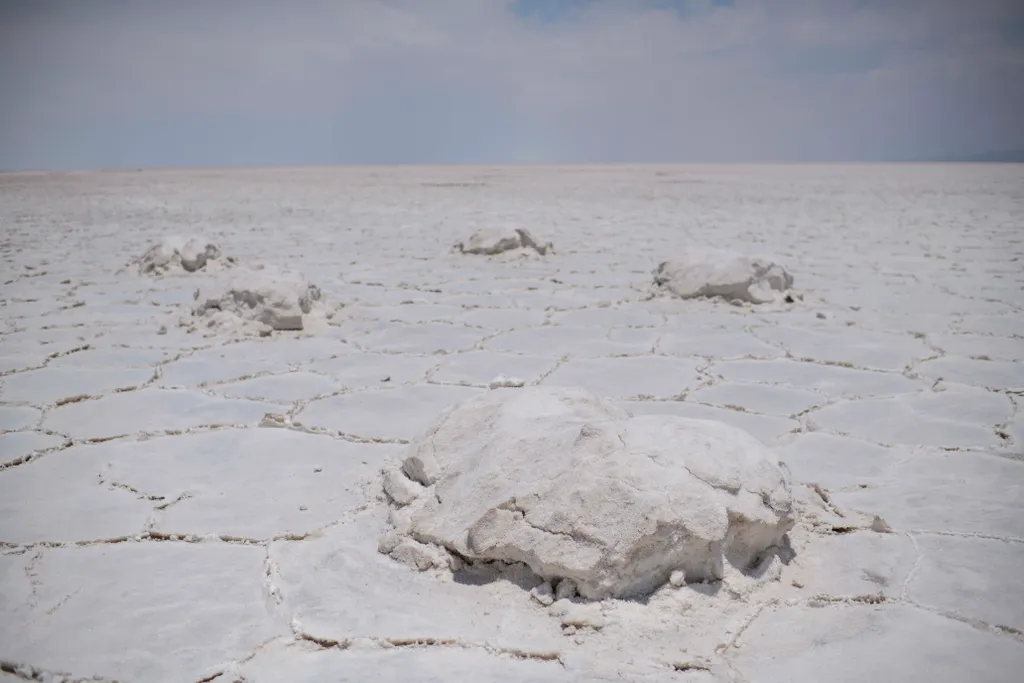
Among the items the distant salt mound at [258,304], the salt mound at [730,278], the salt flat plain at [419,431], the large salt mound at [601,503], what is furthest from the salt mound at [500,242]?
the large salt mound at [601,503]

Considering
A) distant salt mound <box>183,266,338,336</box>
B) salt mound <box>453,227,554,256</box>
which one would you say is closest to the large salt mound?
distant salt mound <box>183,266,338,336</box>

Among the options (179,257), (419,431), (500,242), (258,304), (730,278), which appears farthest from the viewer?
(500,242)

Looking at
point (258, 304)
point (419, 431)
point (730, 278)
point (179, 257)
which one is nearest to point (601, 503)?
point (419, 431)

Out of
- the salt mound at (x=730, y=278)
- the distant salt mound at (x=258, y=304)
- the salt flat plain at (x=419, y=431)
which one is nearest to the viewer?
the salt flat plain at (x=419, y=431)

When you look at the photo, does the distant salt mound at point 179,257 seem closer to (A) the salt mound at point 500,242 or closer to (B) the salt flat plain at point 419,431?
(B) the salt flat plain at point 419,431

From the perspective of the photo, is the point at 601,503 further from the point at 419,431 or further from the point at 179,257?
the point at 179,257

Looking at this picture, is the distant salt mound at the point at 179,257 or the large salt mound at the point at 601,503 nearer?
the large salt mound at the point at 601,503

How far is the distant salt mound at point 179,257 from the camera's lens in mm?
→ 4781

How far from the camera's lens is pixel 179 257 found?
4812mm

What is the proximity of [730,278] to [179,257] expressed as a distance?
3252 millimetres

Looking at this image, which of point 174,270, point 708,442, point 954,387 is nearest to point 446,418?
point 708,442

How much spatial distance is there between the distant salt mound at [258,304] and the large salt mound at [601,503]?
6.16ft

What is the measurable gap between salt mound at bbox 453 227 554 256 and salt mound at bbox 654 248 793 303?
5.33 feet

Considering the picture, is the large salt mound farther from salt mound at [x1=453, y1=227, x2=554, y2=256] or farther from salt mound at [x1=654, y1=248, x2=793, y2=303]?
salt mound at [x1=453, y1=227, x2=554, y2=256]
